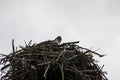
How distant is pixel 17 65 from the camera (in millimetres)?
7742

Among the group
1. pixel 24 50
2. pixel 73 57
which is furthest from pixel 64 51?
pixel 24 50

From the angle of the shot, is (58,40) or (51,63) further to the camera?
(58,40)

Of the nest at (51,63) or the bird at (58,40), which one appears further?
the bird at (58,40)

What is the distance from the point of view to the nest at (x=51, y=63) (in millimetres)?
7473

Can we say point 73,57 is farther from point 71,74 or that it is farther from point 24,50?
point 24,50

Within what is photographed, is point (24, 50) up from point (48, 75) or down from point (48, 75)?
up

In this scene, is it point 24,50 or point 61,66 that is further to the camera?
point 24,50

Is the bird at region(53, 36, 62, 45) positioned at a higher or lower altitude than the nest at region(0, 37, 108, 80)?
higher

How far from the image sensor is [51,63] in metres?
7.43

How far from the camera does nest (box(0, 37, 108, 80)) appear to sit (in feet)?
24.5

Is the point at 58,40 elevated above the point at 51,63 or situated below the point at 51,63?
above

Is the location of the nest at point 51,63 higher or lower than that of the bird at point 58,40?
lower

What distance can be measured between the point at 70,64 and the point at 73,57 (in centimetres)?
15

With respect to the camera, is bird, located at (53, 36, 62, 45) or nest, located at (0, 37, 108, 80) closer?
nest, located at (0, 37, 108, 80)
